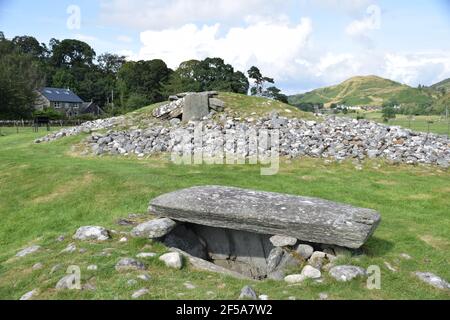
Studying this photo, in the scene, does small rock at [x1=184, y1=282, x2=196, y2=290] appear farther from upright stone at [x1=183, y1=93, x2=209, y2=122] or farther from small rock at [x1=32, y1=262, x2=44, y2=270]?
upright stone at [x1=183, y1=93, x2=209, y2=122]

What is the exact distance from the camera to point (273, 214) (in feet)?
31.0

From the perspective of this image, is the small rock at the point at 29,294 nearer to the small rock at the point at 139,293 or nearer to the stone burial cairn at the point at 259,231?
the small rock at the point at 139,293

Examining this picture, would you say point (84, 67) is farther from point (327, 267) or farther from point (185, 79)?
point (327, 267)

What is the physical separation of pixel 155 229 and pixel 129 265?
1603 millimetres

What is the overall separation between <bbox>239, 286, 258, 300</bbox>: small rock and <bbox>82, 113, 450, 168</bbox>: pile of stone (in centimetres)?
1556

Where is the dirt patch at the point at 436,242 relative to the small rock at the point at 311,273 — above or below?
below

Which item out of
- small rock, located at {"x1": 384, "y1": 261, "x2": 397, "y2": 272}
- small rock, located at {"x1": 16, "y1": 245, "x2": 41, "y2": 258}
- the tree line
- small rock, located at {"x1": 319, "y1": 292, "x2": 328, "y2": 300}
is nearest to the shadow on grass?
small rock, located at {"x1": 384, "y1": 261, "x2": 397, "y2": 272}

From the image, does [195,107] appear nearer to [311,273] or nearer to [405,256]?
[405,256]

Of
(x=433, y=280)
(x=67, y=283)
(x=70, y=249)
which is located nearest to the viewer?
(x=67, y=283)

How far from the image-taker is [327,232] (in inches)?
354

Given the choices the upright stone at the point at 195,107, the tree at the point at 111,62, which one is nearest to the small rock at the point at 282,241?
the upright stone at the point at 195,107

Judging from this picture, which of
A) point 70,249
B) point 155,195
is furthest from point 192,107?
point 70,249

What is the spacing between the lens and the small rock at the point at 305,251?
362 inches

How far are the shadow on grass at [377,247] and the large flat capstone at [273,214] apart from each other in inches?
30.8
